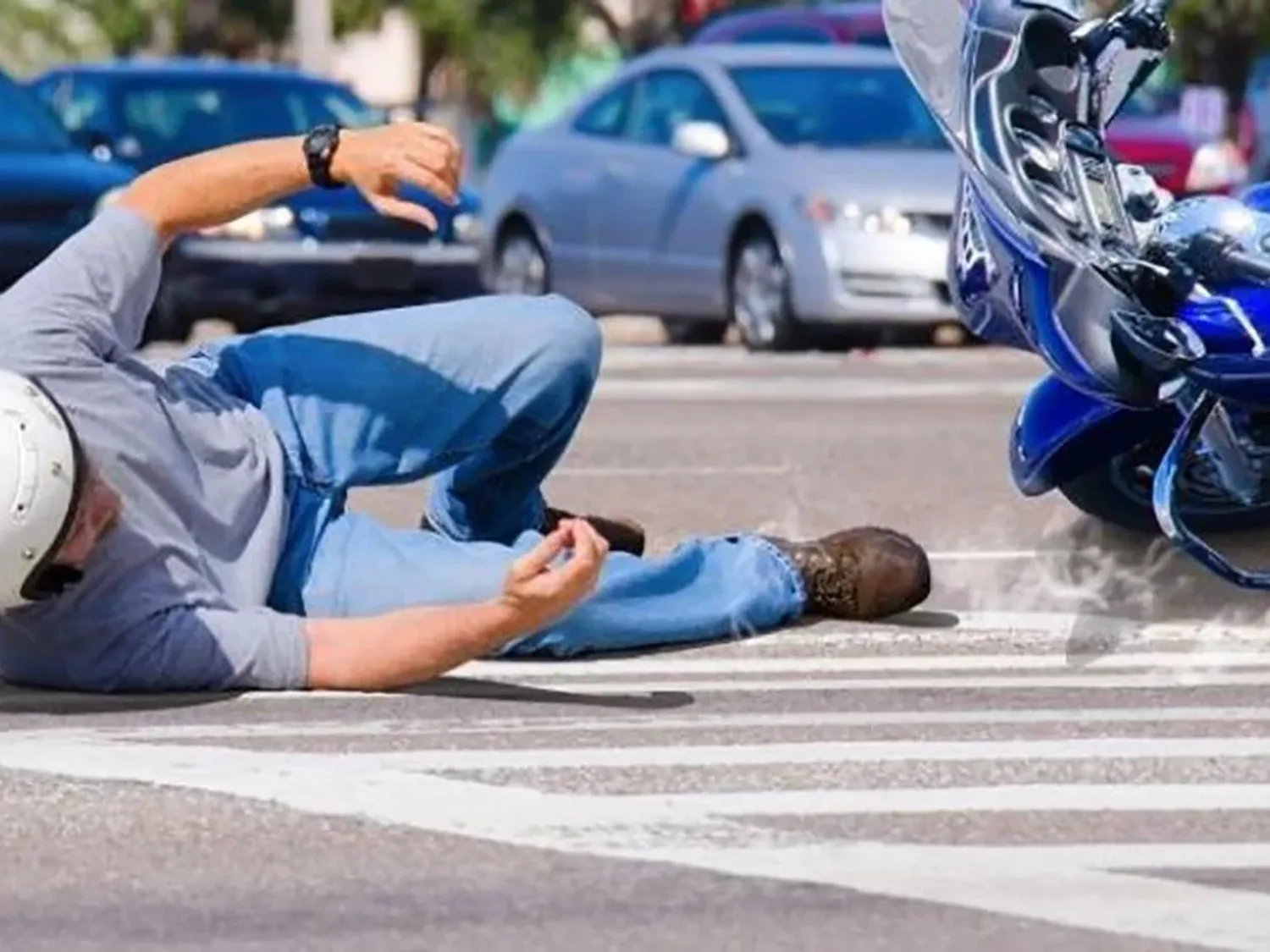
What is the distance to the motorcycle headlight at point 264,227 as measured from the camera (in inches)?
888

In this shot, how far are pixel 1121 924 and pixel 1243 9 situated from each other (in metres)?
43.3

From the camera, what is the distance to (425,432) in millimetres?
8359

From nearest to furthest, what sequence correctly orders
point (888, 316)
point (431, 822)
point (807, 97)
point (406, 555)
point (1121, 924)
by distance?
point (1121, 924), point (431, 822), point (406, 555), point (888, 316), point (807, 97)

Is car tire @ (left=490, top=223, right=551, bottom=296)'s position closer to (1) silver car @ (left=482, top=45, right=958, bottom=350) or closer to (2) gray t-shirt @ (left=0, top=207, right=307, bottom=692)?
(1) silver car @ (left=482, top=45, right=958, bottom=350)

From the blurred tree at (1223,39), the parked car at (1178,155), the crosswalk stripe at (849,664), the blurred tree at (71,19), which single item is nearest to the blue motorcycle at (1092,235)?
the crosswalk stripe at (849,664)

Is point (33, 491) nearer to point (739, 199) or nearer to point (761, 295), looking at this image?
point (761, 295)

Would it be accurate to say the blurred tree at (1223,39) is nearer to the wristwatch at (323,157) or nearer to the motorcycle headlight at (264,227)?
the motorcycle headlight at (264,227)

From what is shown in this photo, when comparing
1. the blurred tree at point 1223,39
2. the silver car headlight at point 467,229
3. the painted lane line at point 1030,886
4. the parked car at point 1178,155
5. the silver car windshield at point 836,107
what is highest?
the painted lane line at point 1030,886

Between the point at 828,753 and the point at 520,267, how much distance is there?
16.6 m

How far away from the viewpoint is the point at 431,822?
253 inches

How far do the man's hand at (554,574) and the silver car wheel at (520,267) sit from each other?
1587 centimetres

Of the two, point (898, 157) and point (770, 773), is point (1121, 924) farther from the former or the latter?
point (898, 157)

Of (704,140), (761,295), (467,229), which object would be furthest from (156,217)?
(467,229)

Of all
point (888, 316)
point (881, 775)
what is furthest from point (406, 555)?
point (888, 316)
